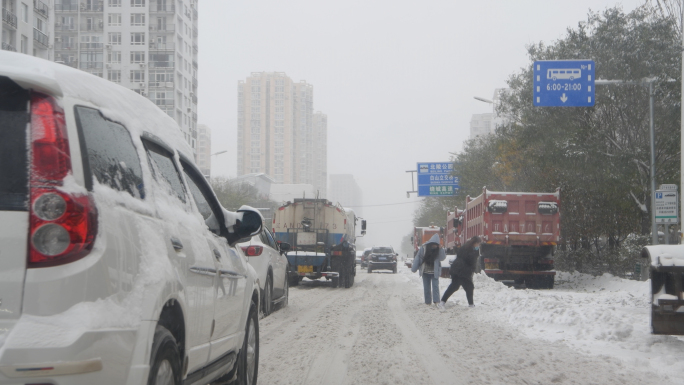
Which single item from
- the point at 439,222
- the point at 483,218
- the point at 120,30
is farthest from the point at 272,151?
the point at 483,218

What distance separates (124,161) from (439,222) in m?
68.3

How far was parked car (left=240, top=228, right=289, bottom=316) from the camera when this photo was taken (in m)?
11.8

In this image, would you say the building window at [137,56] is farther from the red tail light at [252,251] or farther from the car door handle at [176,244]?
the car door handle at [176,244]

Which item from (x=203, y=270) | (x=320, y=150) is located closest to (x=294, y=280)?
(x=203, y=270)

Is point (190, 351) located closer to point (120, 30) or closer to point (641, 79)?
point (641, 79)

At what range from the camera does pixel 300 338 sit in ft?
31.5

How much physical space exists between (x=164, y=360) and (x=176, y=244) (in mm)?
600

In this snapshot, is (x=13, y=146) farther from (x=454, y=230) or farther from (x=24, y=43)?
(x=24, y=43)

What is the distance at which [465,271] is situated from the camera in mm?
14633

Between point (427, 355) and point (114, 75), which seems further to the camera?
point (114, 75)

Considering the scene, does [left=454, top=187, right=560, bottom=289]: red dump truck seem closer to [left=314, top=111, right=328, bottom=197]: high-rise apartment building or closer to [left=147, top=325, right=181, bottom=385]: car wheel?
[left=147, top=325, right=181, bottom=385]: car wheel

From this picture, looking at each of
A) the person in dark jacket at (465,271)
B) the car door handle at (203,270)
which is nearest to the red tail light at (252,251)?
the person in dark jacket at (465,271)

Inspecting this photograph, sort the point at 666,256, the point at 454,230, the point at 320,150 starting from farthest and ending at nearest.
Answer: the point at 320,150 → the point at 454,230 → the point at 666,256

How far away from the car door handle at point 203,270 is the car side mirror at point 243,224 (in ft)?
2.53
